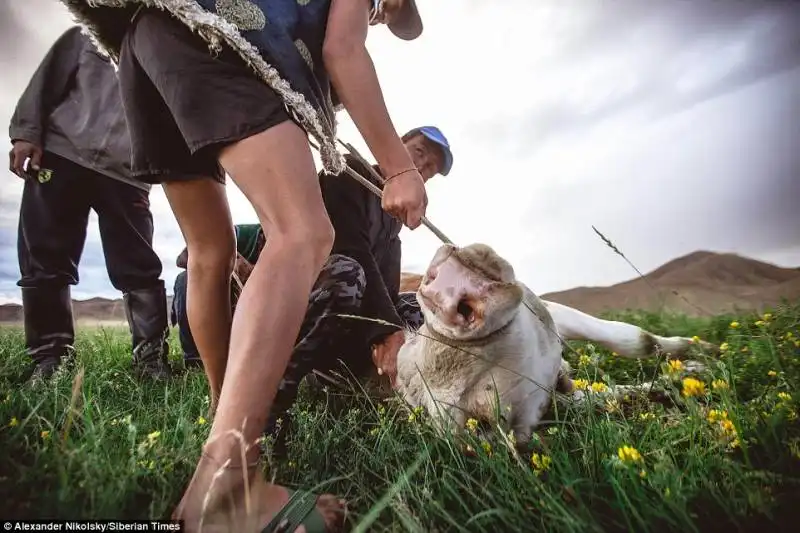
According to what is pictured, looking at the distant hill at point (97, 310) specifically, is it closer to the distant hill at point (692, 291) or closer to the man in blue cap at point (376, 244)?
the distant hill at point (692, 291)

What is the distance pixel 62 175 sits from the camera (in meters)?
2.37

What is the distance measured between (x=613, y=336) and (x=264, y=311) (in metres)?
1.75

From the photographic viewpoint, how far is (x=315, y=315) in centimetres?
172

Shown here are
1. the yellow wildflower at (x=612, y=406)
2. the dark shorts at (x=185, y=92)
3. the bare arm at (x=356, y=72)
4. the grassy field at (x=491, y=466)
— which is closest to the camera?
the grassy field at (x=491, y=466)

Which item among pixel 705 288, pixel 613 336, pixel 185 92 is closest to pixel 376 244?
pixel 613 336

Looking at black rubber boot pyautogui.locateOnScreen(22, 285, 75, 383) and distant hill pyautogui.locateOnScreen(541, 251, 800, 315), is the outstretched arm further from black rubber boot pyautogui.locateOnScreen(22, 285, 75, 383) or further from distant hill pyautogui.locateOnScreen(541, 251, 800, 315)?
black rubber boot pyautogui.locateOnScreen(22, 285, 75, 383)

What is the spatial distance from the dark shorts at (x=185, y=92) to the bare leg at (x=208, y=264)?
0.14 meters

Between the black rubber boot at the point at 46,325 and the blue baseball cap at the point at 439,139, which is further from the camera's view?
the blue baseball cap at the point at 439,139

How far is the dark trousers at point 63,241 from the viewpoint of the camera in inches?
92.5

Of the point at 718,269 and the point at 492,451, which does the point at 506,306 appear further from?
the point at 718,269

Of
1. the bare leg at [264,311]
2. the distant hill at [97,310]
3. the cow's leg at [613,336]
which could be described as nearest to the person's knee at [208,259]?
the bare leg at [264,311]

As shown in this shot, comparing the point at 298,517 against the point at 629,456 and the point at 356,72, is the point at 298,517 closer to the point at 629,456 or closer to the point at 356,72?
the point at 629,456

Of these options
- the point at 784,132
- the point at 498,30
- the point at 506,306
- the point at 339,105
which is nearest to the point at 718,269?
the point at 784,132

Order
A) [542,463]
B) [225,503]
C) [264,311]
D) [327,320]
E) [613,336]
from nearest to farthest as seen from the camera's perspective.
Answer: [225,503] → [264,311] → [542,463] → [327,320] → [613,336]
